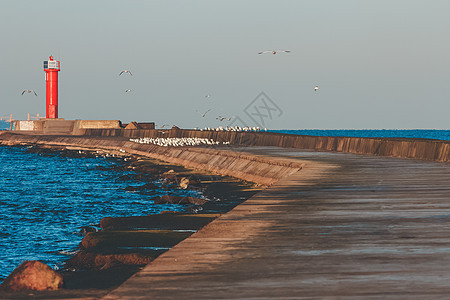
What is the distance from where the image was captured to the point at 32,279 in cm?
598

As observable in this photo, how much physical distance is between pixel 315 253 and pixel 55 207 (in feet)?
61.3

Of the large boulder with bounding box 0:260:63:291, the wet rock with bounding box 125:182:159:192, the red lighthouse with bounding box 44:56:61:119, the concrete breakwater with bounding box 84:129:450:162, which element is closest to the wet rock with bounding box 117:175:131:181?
the wet rock with bounding box 125:182:159:192

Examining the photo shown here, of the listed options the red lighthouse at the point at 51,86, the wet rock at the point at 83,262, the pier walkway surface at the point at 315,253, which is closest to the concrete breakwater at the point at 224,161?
the pier walkway surface at the point at 315,253

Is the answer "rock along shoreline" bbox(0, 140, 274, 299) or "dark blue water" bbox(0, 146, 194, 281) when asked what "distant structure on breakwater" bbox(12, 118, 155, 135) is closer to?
"dark blue water" bbox(0, 146, 194, 281)

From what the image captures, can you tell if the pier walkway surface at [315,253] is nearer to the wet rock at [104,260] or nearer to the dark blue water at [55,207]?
the wet rock at [104,260]

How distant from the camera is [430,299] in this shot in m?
4.55

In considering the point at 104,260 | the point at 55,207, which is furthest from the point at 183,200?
the point at 104,260

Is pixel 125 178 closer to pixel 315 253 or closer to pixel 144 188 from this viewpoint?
pixel 144 188

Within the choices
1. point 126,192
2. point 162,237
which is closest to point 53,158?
point 126,192

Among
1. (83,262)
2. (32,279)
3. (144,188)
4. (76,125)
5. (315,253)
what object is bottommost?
(76,125)

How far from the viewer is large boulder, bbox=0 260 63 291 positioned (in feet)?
19.5

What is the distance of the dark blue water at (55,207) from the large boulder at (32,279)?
5.33 meters

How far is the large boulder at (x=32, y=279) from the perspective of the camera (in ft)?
19.5

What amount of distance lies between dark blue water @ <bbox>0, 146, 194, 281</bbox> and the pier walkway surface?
14.8 ft
